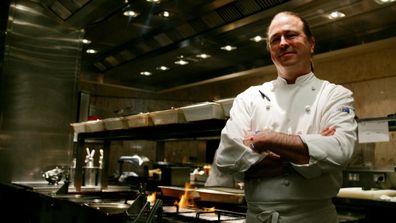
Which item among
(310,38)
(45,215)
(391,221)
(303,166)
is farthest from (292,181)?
(45,215)

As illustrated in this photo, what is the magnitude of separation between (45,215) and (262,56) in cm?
305

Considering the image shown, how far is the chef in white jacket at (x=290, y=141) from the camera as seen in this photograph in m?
1.25

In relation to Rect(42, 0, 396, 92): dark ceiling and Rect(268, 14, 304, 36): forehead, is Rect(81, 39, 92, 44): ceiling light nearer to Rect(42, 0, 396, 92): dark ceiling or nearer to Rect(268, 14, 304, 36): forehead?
Rect(42, 0, 396, 92): dark ceiling

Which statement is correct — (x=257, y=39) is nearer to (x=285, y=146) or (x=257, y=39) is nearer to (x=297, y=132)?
(x=297, y=132)

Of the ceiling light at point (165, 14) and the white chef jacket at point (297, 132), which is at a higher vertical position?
the ceiling light at point (165, 14)

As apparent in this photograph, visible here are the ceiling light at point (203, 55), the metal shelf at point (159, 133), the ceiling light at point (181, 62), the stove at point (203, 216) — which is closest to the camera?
the stove at point (203, 216)

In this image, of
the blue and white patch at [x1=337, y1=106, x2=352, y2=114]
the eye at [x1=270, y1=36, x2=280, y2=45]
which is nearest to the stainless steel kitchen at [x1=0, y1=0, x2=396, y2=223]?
the blue and white patch at [x1=337, y1=106, x2=352, y2=114]

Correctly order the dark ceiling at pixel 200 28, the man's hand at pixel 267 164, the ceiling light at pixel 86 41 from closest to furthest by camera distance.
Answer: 1. the man's hand at pixel 267 164
2. the dark ceiling at pixel 200 28
3. the ceiling light at pixel 86 41

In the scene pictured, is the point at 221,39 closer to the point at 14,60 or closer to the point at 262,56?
the point at 262,56

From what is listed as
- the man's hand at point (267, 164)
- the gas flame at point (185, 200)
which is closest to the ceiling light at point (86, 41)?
the gas flame at point (185, 200)

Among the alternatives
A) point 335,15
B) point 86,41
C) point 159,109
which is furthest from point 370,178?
point 86,41

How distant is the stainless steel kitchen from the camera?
2406 millimetres

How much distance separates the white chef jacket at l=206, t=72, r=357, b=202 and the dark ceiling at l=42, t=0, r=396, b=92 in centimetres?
163

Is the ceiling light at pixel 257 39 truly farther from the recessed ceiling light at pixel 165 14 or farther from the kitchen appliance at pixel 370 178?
the kitchen appliance at pixel 370 178
